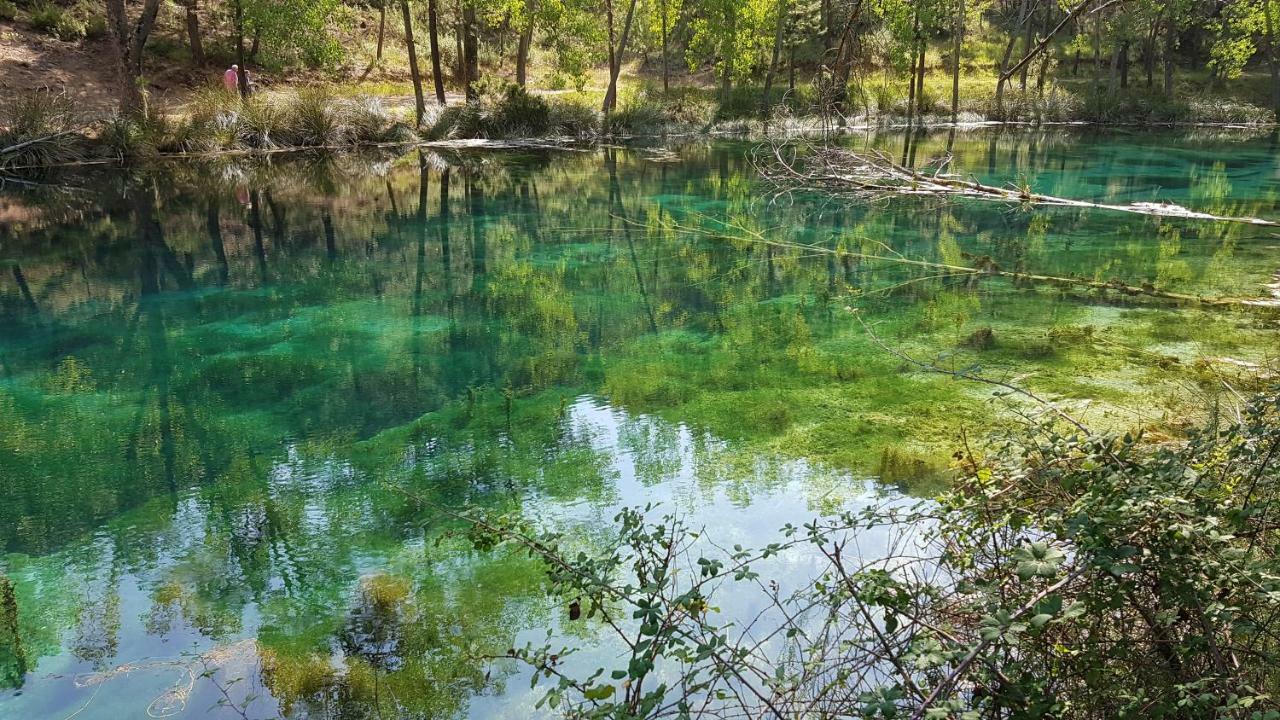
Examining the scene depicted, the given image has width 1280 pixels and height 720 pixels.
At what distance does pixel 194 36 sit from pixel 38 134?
8893mm

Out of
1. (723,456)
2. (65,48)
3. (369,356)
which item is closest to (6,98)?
(65,48)

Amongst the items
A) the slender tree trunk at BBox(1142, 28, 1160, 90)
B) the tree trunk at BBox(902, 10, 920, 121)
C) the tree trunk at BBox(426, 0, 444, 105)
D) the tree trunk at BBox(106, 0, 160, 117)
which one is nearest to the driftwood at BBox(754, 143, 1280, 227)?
the tree trunk at BBox(426, 0, 444, 105)

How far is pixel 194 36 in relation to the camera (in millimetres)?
27297

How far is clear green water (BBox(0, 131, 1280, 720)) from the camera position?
4.27 meters

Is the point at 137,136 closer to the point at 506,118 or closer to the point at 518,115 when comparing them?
the point at 506,118

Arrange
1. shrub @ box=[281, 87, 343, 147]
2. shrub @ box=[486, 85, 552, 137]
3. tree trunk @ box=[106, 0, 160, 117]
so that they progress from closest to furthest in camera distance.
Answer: tree trunk @ box=[106, 0, 160, 117] < shrub @ box=[281, 87, 343, 147] < shrub @ box=[486, 85, 552, 137]

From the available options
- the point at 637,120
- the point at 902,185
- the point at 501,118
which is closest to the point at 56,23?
the point at 501,118

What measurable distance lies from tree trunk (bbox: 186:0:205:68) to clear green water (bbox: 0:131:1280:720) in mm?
13590

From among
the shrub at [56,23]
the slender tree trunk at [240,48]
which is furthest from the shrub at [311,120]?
the shrub at [56,23]

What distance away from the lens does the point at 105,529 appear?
531 cm

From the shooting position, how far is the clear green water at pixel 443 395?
427 cm

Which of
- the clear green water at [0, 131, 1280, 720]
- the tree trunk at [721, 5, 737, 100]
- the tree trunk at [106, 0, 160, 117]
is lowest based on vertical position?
the clear green water at [0, 131, 1280, 720]

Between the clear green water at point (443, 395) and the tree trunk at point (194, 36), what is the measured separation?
535 inches

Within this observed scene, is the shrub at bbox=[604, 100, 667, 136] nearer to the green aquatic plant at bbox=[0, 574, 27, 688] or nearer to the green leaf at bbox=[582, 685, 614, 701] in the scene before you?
the green aquatic plant at bbox=[0, 574, 27, 688]
